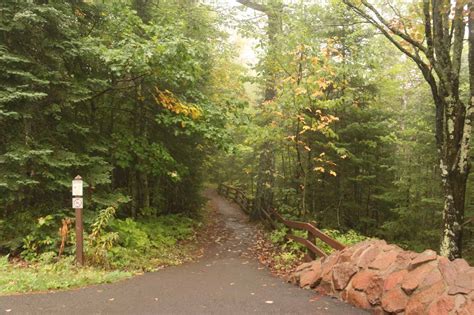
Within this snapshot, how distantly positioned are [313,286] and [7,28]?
7.80 meters

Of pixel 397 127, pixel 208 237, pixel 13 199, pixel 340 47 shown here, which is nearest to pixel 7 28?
pixel 13 199

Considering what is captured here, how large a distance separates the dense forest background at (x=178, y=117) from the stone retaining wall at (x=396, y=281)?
4.82m

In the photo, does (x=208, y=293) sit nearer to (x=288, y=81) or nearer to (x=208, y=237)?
(x=288, y=81)

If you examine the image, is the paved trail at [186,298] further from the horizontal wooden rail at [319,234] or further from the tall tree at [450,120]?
the tall tree at [450,120]

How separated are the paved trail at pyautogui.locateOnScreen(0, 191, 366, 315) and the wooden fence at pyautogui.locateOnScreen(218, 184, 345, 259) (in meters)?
1.12

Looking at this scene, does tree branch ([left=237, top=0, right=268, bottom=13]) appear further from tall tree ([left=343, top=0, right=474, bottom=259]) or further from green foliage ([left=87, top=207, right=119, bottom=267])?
green foliage ([left=87, top=207, right=119, bottom=267])

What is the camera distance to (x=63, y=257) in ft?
A: 26.3

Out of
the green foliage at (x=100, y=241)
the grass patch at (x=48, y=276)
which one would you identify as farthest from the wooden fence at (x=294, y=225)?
the green foliage at (x=100, y=241)

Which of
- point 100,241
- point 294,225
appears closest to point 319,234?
point 294,225

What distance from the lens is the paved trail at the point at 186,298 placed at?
5.03 m

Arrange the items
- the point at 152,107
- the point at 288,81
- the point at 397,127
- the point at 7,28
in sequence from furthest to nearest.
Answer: the point at 397,127 → the point at 152,107 → the point at 288,81 → the point at 7,28

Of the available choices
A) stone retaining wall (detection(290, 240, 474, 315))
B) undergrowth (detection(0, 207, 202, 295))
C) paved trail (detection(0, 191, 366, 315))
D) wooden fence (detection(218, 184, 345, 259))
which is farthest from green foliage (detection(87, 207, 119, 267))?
wooden fence (detection(218, 184, 345, 259))

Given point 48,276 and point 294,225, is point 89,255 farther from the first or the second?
point 294,225

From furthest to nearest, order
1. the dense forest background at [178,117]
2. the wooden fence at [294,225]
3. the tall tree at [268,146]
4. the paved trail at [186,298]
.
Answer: the tall tree at [268,146]
the dense forest background at [178,117]
the wooden fence at [294,225]
the paved trail at [186,298]
